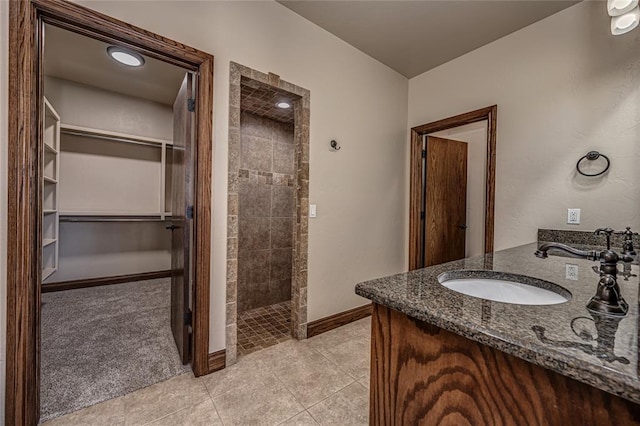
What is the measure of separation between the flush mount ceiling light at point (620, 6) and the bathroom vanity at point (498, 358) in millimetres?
1676

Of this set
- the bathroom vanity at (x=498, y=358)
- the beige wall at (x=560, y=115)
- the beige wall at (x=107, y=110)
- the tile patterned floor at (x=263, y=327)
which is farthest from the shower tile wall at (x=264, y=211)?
the bathroom vanity at (x=498, y=358)

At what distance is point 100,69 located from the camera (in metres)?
3.01

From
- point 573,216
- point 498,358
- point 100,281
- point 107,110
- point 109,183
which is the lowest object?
point 100,281

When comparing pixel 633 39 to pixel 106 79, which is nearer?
pixel 633 39

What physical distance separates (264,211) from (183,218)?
133 cm

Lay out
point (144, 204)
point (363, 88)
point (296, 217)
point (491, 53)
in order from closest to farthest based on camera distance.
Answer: point (296, 217), point (491, 53), point (363, 88), point (144, 204)

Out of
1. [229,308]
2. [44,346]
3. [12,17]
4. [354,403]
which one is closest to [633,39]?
[354,403]

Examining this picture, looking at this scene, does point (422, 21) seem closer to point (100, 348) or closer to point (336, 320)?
point (336, 320)

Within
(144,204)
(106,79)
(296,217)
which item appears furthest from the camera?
(144,204)

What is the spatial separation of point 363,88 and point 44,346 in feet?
11.4

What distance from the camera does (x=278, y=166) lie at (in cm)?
332

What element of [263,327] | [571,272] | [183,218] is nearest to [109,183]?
[183,218]

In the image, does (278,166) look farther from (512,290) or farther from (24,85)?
(512,290)

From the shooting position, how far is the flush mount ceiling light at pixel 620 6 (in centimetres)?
151
